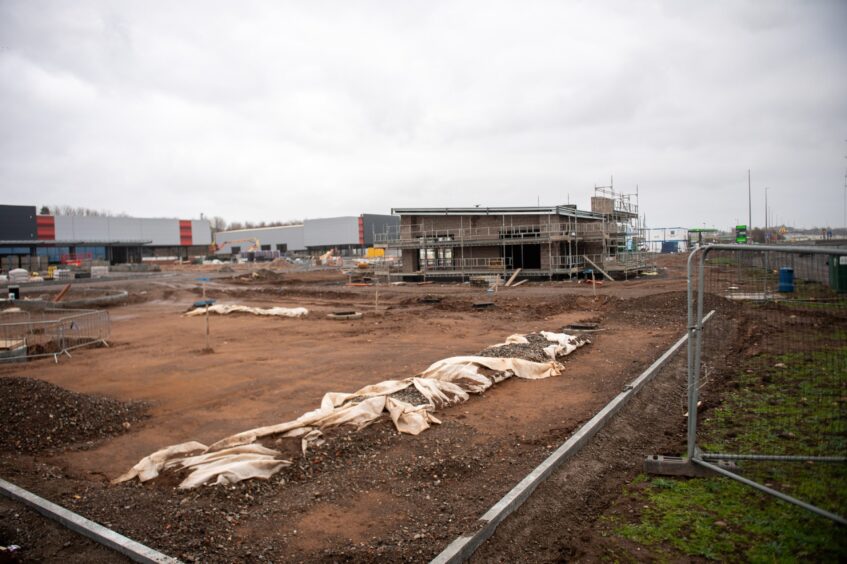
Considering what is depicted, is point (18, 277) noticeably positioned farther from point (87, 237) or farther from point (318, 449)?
point (318, 449)

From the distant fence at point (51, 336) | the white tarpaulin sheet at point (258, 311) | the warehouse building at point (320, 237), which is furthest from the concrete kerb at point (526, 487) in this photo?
the warehouse building at point (320, 237)

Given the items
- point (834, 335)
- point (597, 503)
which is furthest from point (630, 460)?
point (834, 335)

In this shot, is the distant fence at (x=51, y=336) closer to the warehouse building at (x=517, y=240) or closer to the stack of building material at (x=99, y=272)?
the warehouse building at (x=517, y=240)

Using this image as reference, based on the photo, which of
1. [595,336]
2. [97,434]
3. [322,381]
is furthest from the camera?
[595,336]

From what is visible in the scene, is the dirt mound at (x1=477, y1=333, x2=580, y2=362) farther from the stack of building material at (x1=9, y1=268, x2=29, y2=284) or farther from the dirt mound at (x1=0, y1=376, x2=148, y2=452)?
the stack of building material at (x1=9, y1=268, x2=29, y2=284)

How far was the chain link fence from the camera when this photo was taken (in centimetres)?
489

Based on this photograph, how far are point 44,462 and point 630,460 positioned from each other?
8.35m

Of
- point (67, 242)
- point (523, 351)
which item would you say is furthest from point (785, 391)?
point (67, 242)

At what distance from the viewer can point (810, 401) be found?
6891 millimetres

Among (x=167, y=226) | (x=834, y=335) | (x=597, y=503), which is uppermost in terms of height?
(x=167, y=226)

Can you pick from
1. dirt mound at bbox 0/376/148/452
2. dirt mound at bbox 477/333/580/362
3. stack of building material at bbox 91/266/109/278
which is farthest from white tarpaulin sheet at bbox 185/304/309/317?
stack of building material at bbox 91/266/109/278

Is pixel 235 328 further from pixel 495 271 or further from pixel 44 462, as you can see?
pixel 495 271

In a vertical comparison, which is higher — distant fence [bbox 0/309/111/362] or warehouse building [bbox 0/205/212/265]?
warehouse building [bbox 0/205/212/265]

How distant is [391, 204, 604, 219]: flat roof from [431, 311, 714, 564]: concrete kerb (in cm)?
3270
